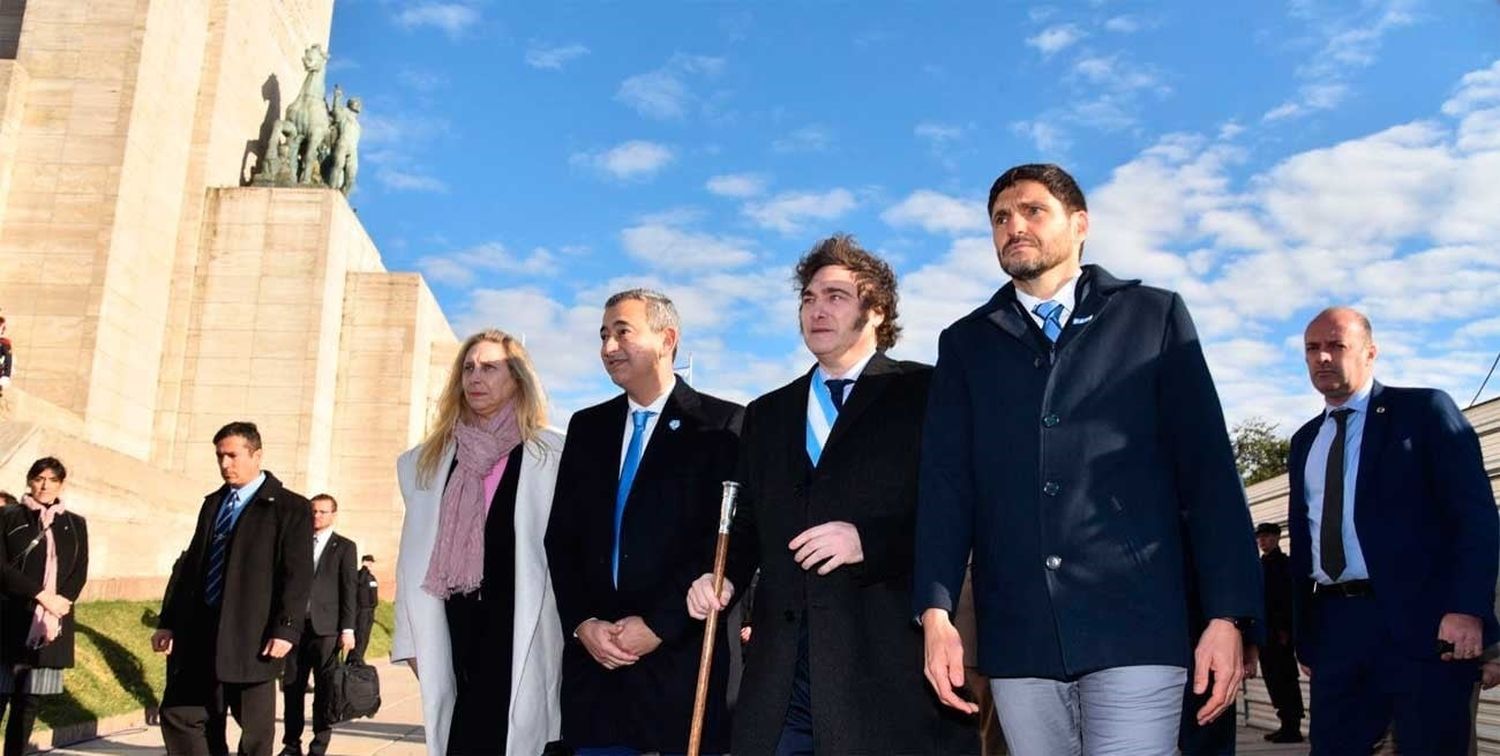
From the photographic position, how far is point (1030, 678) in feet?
8.57

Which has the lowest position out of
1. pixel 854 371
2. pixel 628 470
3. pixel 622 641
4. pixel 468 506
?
pixel 622 641

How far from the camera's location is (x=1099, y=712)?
2.50m

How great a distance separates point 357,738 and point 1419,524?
316 inches

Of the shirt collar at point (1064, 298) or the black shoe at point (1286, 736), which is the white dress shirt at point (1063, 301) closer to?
the shirt collar at point (1064, 298)

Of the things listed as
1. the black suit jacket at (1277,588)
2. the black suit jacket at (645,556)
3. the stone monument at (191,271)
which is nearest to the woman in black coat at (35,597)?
the black suit jacket at (645,556)

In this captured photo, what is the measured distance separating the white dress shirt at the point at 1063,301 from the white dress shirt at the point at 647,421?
149 cm

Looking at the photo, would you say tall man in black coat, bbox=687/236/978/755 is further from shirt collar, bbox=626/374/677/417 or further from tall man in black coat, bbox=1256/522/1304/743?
tall man in black coat, bbox=1256/522/1304/743

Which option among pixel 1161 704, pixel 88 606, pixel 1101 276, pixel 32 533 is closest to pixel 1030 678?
pixel 1161 704

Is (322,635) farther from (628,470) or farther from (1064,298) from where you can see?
(1064,298)

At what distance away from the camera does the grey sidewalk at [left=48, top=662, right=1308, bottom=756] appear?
8.39m

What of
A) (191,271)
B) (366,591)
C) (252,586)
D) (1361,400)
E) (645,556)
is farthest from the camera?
(191,271)

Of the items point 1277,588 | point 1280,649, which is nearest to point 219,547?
point 1277,588

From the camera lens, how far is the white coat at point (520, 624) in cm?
396

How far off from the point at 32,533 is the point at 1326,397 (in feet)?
23.0
